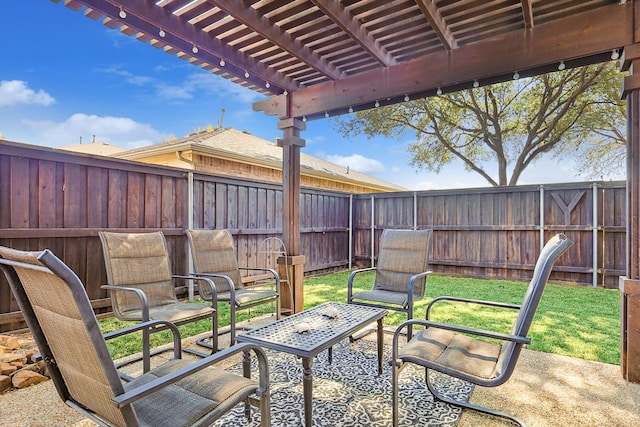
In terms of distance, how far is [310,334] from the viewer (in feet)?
6.92

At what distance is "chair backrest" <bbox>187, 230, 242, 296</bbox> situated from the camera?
369 cm

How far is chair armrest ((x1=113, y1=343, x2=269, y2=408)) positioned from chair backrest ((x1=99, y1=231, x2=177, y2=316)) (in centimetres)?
186

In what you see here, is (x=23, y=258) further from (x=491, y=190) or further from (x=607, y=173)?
(x=607, y=173)

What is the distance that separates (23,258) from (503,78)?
353cm

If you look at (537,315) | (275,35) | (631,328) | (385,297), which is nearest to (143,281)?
(385,297)

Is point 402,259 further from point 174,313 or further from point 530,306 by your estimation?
point 174,313

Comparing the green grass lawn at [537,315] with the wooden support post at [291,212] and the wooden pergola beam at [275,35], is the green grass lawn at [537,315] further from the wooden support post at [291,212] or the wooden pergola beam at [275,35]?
the wooden pergola beam at [275,35]

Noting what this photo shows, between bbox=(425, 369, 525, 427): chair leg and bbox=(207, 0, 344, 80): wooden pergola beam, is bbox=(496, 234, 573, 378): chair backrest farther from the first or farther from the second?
bbox=(207, 0, 344, 80): wooden pergola beam

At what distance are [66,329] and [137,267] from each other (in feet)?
6.83

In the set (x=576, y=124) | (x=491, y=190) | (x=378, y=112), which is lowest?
(x=491, y=190)

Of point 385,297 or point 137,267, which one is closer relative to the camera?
point 137,267

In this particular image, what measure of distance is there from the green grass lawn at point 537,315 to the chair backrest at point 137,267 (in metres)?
0.51

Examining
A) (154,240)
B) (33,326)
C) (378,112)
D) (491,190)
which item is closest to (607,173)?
(491,190)

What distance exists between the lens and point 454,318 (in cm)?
414
